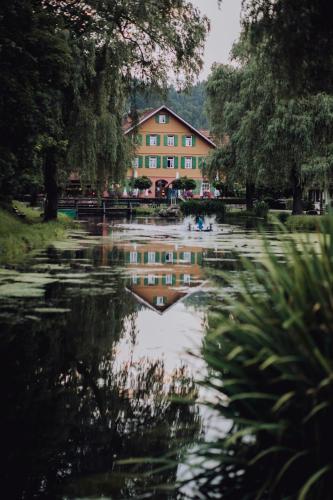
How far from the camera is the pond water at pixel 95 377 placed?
5191mm

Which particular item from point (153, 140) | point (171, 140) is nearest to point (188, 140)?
point (171, 140)

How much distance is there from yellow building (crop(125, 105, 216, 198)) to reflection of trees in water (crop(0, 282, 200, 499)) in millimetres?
72737

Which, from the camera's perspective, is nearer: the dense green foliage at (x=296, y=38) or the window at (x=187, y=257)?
the dense green foliage at (x=296, y=38)

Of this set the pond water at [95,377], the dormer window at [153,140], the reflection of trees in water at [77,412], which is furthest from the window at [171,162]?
the reflection of trees in water at [77,412]

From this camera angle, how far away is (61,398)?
→ 23.1 feet

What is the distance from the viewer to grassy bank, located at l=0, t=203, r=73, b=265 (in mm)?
20769

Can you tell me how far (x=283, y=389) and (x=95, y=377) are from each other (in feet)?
12.4

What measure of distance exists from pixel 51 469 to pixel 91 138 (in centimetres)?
2540

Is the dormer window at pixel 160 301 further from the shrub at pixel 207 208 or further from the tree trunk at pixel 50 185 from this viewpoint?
the shrub at pixel 207 208

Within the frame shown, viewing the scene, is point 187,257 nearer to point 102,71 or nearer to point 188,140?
point 102,71

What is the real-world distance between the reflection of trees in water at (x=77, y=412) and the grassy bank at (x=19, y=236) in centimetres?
1009

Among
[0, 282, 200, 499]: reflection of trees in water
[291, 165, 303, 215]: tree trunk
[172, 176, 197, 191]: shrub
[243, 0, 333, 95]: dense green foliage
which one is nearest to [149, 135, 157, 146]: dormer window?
[172, 176, 197, 191]: shrub

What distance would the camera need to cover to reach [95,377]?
25.7 ft

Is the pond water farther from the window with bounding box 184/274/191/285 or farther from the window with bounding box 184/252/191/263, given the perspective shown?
the window with bounding box 184/252/191/263
